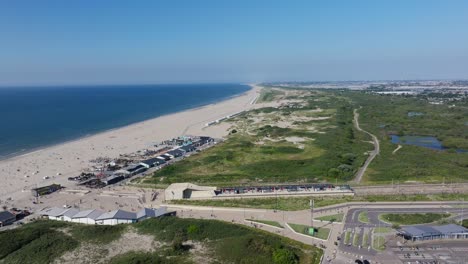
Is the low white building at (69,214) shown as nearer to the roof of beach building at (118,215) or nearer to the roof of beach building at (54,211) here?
the roof of beach building at (54,211)

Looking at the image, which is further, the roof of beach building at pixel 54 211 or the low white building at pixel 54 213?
the roof of beach building at pixel 54 211

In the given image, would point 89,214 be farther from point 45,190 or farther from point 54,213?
point 45,190

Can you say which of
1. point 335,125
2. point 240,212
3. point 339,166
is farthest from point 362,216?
point 335,125

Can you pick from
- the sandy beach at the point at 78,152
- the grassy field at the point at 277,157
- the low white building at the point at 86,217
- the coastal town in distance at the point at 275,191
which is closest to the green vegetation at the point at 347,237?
the coastal town in distance at the point at 275,191

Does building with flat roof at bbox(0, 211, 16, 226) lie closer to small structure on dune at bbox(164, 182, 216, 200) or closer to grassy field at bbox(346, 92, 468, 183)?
small structure on dune at bbox(164, 182, 216, 200)

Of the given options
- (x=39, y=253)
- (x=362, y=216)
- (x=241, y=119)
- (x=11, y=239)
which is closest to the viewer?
(x=39, y=253)

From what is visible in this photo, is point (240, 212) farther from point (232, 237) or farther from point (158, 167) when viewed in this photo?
point (158, 167)

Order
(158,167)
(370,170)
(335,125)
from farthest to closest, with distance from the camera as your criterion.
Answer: (335,125) → (158,167) → (370,170)

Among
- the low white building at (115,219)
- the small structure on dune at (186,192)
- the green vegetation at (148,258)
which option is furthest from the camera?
the small structure on dune at (186,192)
